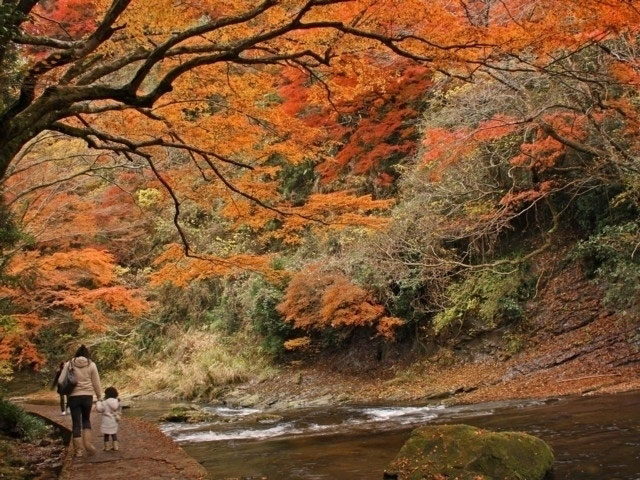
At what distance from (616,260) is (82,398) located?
1198 cm

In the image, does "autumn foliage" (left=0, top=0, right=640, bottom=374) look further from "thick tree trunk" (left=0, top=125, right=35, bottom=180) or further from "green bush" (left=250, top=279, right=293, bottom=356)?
"green bush" (left=250, top=279, right=293, bottom=356)

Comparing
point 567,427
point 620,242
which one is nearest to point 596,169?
point 620,242

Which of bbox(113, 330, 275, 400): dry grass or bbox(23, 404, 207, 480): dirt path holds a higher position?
bbox(23, 404, 207, 480): dirt path

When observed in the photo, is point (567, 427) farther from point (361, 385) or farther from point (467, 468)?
point (361, 385)

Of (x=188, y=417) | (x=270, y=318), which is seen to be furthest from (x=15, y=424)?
(x=270, y=318)

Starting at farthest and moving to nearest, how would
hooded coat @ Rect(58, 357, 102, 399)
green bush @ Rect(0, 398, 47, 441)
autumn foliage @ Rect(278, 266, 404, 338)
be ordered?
autumn foliage @ Rect(278, 266, 404, 338) → green bush @ Rect(0, 398, 47, 441) → hooded coat @ Rect(58, 357, 102, 399)

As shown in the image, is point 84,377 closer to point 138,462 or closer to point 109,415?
point 109,415

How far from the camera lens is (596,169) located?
43.4 feet

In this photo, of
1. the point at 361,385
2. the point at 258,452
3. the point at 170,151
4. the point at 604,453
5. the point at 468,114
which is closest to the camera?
the point at 604,453

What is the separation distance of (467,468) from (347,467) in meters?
2.02

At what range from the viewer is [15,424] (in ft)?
35.4

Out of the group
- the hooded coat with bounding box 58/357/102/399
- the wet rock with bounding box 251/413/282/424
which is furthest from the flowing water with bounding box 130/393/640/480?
the hooded coat with bounding box 58/357/102/399

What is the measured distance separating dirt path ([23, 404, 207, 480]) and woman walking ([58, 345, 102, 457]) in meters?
0.21

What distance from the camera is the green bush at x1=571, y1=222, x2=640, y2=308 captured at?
1313cm
